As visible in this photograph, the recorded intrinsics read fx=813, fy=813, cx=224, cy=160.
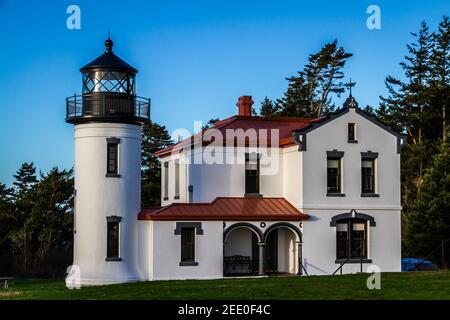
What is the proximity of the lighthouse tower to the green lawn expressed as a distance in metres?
2.23

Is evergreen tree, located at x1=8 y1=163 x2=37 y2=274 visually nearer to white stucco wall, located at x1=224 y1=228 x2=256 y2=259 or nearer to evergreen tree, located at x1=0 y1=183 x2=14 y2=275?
evergreen tree, located at x1=0 y1=183 x2=14 y2=275

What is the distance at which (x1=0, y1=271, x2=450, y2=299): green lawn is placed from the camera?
73.2ft

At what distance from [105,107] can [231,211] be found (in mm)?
6246

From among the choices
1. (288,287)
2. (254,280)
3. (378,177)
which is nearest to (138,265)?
(254,280)

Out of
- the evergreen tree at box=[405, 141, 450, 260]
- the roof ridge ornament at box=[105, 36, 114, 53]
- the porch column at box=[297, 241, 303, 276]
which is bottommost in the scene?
the porch column at box=[297, 241, 303, 276]

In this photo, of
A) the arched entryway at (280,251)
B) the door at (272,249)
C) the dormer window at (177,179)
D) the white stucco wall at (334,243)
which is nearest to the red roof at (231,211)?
the white stucco wall at (334,243)

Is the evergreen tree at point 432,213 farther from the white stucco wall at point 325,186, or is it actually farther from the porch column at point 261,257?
the porch column at point 261,257

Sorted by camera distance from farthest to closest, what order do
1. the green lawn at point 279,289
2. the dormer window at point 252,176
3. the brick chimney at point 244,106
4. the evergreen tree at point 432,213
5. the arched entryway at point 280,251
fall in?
the evergreen tree at point 432,213
the brick chimney at point 244,106
the dormer window at point 252,176
the arched entryway at point 280,251
the green lawn at point 279,289

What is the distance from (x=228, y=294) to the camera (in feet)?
75.0

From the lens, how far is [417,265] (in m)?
36.9

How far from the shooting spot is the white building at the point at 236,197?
30.3 meters

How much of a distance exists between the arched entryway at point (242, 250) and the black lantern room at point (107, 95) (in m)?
6.02

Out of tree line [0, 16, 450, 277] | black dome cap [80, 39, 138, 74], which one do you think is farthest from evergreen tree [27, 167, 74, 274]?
black dome cap [80, 39, 138, 74]

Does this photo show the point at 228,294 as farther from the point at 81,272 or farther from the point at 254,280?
the point at 81,272
